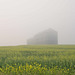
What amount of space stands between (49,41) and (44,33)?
16.5ft

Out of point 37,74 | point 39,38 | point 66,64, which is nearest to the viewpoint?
point 37,74

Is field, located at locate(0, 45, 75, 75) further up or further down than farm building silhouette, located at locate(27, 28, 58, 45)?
further down

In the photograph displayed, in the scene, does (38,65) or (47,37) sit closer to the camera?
(38,65)

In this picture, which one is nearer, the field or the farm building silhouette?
the field

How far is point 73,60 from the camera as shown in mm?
→ 10945

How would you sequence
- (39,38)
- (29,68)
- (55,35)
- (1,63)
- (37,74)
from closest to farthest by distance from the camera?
(37,74)
(29,68)
(1,63)
(55,35)
(39,38)

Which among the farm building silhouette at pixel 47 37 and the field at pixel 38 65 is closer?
the field at pixel 38 65

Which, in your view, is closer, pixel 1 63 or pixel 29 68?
pixel 29 68

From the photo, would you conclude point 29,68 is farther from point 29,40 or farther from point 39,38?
point 29,40

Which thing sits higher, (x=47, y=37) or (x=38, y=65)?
(x=47, y=37)

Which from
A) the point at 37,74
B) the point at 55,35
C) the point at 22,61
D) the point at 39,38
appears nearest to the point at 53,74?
the point at 37,74

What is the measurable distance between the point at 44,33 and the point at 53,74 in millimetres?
57040

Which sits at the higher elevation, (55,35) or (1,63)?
(55,35)

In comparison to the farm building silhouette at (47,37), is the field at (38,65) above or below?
below
